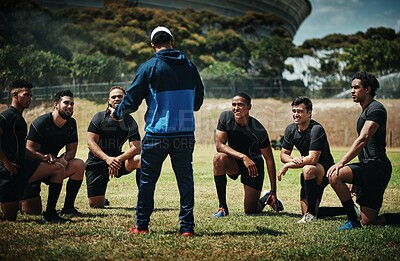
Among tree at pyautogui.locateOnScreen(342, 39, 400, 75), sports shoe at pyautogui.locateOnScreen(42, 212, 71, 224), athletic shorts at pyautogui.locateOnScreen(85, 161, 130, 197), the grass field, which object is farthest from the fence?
sports shoe at pyautogui.locateOnScreen(42, 212, 71, 224)

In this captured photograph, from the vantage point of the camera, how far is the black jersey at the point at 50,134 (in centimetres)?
796

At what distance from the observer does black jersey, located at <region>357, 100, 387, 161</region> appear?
6688mm

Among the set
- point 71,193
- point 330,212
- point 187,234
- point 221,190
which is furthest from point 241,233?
point 71,193

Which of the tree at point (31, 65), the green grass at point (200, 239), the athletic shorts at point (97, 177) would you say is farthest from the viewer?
the tree at point (31, 65)

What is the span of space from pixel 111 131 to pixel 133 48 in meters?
43.5

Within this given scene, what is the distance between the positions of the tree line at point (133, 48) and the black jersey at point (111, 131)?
38586 millimetres

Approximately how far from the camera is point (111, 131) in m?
9.02

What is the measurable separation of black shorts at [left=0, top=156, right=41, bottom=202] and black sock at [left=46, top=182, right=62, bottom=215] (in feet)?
1.23

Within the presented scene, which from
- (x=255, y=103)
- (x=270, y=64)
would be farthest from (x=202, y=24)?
(x=255, y=103)

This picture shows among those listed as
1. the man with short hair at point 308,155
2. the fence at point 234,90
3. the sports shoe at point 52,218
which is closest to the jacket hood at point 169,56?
the man with short hair at point 308,155

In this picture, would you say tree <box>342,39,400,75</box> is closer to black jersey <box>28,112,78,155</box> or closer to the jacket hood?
black jersey <box>28,112,78,155</box>

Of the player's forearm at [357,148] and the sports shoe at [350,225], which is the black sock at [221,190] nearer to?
the sports shoe at [350,225]

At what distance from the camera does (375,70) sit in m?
50.1

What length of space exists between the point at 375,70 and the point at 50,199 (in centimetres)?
4715
